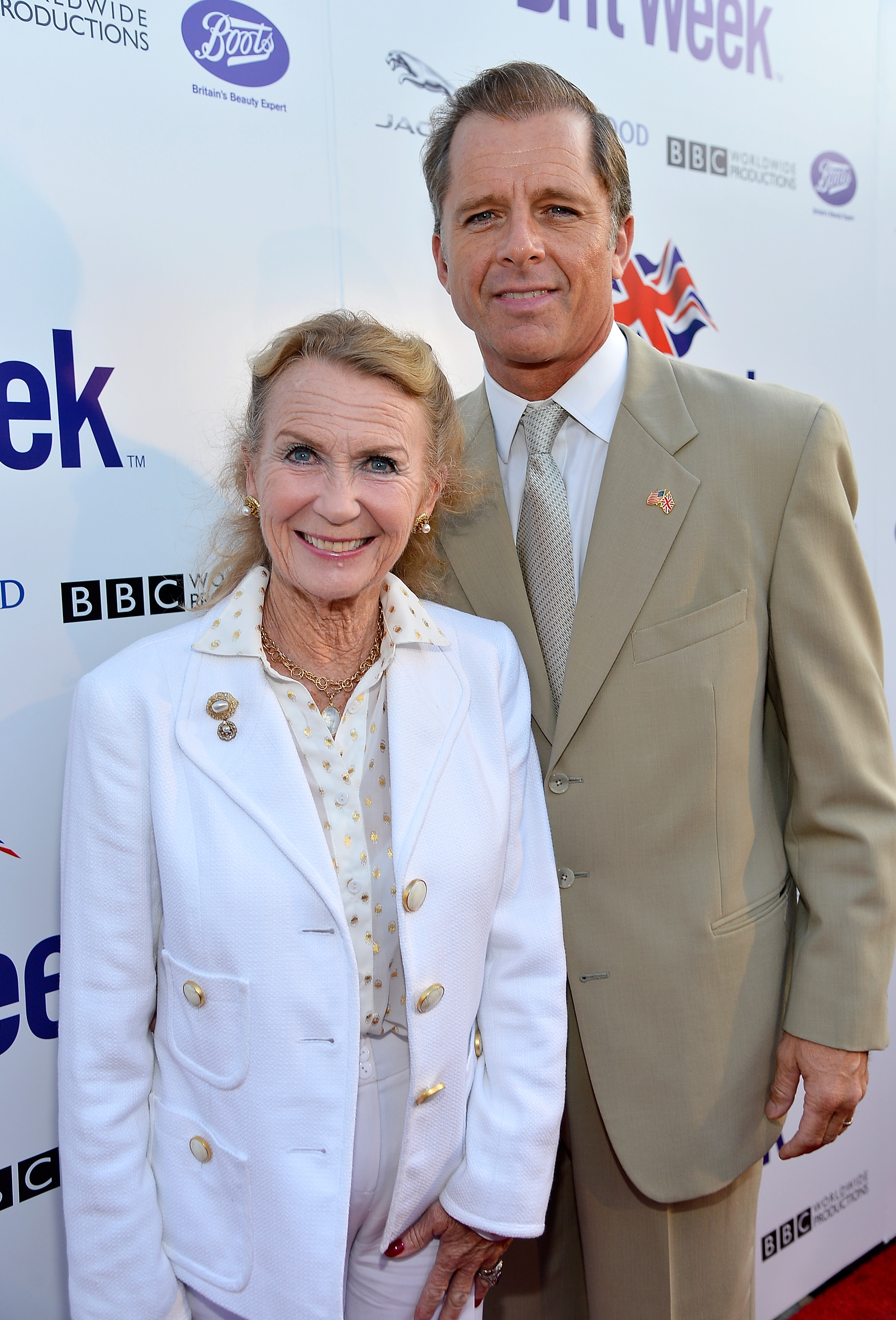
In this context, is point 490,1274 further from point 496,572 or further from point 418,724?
point 496,572

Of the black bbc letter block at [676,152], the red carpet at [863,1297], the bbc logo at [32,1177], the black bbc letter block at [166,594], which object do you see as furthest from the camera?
the red carpet at [863,1297]

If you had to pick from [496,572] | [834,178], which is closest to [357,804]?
[496,572]

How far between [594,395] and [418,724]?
72 centimetres

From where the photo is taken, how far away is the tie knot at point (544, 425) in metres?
1.83

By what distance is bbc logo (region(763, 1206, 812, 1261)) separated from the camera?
9.75 ft

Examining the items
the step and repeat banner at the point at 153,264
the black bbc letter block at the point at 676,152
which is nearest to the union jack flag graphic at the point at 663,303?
the step and repeat banner at the point at 153,264

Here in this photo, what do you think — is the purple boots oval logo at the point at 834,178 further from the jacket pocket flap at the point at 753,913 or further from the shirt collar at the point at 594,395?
the jacket pocket flap at the point at 753,913

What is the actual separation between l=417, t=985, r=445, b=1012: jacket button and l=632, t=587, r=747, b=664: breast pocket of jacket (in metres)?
0.63

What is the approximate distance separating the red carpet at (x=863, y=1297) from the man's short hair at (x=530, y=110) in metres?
3.05

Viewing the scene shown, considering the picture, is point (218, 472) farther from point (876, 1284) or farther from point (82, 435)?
point (876, 1284)

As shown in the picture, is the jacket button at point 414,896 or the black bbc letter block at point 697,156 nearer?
the jacket button at point 414,896

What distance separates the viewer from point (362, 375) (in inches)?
59.0

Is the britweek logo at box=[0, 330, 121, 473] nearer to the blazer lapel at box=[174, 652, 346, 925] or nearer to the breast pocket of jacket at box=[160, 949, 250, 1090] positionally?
the blazer lapel at box=[174, 652, 346, 925]

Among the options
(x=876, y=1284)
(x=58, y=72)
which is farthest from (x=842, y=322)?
(x=876, y=1284)
